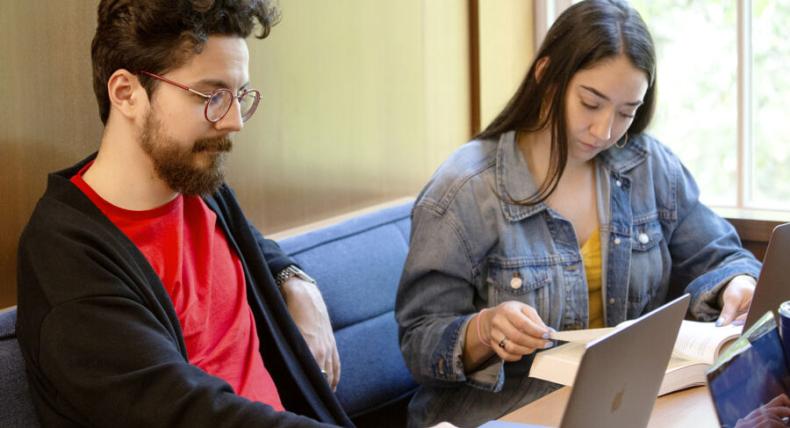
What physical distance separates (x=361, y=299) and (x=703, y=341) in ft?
2.67

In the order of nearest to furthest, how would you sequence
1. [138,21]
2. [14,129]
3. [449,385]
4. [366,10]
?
[138,21] → [14,129] → [449,385] → [366,10]

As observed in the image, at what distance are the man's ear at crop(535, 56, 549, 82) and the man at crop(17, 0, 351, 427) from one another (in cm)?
59

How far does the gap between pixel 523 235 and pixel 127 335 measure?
0.90 meters

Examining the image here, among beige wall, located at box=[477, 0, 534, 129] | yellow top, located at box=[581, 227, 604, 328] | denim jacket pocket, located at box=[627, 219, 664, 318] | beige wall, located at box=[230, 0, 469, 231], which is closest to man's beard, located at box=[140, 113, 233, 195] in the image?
beige wall, located at box=[230, 0, 469, 231]

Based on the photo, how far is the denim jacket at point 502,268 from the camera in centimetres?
198

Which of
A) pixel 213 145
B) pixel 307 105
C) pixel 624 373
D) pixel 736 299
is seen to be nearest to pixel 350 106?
pixel 307 105

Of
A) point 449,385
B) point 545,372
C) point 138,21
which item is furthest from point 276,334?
point 138,21

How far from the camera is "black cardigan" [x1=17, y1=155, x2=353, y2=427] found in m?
1.36

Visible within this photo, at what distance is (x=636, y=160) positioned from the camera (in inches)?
87.7

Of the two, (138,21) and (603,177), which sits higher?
(138,21)

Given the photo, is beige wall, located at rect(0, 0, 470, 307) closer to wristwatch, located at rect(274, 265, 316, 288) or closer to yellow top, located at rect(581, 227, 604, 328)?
wristwatch, located at rect(274, 265, 316, 288)

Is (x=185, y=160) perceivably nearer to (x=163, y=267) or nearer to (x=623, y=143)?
(x=163, y=267)

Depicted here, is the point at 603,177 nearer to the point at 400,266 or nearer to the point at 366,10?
the point at 400,266

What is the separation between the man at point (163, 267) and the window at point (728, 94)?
5.12ft
